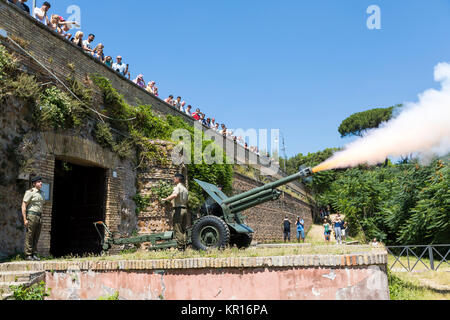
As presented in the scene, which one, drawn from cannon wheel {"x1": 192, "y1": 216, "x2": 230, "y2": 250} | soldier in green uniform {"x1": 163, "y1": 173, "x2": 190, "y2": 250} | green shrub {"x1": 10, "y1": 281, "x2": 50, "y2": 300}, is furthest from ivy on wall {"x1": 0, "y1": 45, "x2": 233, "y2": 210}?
cannon wheel {"x1": 192, "y1": 216, "x2": 230, "y2": 250}

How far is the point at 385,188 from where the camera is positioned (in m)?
27.7

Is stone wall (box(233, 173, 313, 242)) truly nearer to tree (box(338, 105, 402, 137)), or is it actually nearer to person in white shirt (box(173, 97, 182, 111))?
person in white shirt (box(173, 97, 182, 111))

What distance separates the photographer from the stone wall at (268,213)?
2131 cm

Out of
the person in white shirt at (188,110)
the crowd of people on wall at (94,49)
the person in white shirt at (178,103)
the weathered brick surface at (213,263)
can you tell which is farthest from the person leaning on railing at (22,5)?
the person in white shirt at (188,110)

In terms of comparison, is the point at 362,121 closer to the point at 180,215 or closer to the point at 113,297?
the point at 180,215

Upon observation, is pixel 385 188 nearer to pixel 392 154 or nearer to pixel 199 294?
pixel 392 154

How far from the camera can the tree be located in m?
59.8

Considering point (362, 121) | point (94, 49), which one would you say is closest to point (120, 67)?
point (94, 49)

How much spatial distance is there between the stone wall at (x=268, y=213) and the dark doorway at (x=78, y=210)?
939 centimetres

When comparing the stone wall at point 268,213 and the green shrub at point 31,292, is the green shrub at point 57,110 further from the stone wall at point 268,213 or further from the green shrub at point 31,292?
the stone wall at point 268,213

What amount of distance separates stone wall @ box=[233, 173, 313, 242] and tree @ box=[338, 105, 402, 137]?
31678 millimetres

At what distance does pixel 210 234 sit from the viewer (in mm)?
7723
